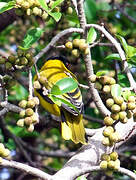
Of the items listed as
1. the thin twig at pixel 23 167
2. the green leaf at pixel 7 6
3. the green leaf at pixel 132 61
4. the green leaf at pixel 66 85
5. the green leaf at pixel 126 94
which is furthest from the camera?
the green leaf at pixel 132 61

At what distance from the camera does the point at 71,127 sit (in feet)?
12.5

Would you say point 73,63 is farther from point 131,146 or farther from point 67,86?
point 67,86

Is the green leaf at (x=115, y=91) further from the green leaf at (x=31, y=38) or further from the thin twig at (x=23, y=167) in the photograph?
the green leaf at (x=31, y=38)

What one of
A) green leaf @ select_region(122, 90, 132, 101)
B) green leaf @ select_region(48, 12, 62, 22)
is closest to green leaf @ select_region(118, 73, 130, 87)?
green leaf @ select_region(48, 12, 62, 22)

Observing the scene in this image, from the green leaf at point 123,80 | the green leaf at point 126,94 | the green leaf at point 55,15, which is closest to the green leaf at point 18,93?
the green leaf at point 123,80

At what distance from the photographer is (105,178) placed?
4320mm

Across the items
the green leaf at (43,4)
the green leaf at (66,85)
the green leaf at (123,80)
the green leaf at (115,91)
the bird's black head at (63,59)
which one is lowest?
the bird's black head at (63,59)

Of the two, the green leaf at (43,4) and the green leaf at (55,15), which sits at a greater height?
the green leaf at (43,4)

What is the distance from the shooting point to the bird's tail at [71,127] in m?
3.64

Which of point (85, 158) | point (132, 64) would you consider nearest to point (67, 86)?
point (85, 158)

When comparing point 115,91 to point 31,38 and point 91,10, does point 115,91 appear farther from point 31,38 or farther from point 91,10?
point 91,10

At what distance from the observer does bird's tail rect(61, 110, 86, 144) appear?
3.64 meters

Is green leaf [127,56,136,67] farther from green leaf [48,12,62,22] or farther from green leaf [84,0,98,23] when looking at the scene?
green leaf [84,0,98,23]

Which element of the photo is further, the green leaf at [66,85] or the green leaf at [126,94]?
the green leaf at [66,85]
